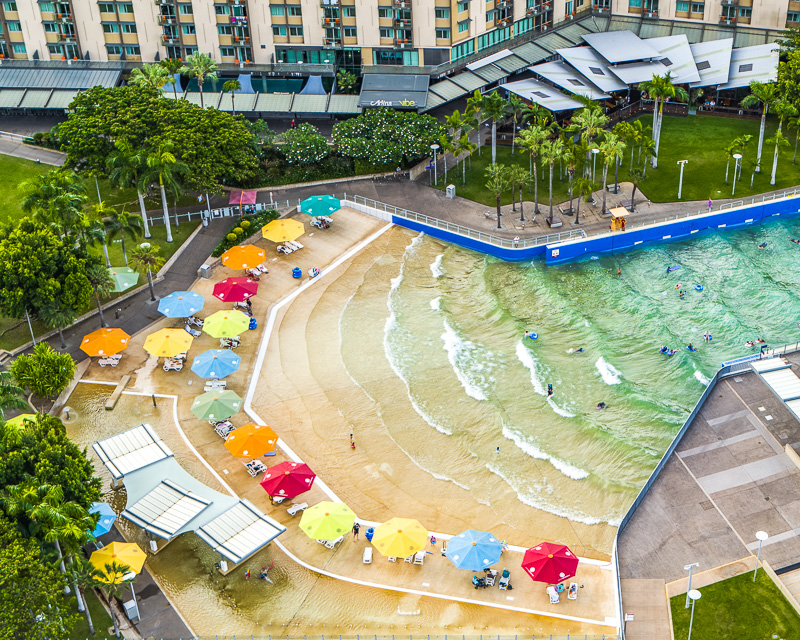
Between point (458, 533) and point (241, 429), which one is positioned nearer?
point (458, 533)

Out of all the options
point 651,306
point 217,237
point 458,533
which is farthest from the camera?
point 217,237

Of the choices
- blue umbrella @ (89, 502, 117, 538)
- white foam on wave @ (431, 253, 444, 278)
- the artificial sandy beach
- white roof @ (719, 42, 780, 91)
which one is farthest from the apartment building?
blue umbrella @ (89, 502, 117, 538)

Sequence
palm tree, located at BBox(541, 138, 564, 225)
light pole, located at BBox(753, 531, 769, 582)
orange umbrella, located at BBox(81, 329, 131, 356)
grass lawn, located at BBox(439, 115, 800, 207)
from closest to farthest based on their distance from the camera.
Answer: light pole, located at BBox(753, 531, 769, 582) < orange umbrella, located at BBox(81, 329, 131, 356) < palm tree, located at BBox(541, 138, 564, 225) < grass lawn, located at BBox(439, 115, 800, 207)

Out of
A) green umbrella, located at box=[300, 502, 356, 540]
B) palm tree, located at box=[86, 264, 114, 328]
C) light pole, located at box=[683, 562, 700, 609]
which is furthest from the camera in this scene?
palm tree, located at box=[86, 264, 114, 328]

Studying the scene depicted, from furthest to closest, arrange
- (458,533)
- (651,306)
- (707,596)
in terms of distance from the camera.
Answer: (651,306) → (458,533) → (707,596)

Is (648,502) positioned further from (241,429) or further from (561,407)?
(241,429)

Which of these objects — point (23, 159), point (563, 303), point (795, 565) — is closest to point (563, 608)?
point (795, 565)

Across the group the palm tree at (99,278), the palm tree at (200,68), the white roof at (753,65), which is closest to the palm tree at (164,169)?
the palm tree at (99,278)

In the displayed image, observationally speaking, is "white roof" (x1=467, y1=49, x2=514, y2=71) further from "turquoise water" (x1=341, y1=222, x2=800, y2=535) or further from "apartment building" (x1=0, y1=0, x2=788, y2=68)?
"turquoise water" (x1=341, y1=222, x2=800, y2=535)
